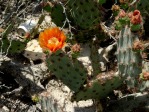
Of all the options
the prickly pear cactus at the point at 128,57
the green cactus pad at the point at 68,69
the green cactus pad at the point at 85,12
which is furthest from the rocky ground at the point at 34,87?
the green cactus pad at the point at 85,12

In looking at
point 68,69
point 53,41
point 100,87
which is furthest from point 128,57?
point 53,41

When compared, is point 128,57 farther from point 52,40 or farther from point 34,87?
point 34,87

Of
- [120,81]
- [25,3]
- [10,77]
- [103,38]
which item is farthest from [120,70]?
[25,3]

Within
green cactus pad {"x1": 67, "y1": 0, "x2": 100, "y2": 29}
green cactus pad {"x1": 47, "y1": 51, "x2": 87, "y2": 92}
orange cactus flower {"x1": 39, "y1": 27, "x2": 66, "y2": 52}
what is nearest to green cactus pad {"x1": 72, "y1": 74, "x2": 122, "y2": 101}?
green cactus pad {"x1": 47, "y1": 51, "x2": 87, "y2": 92}

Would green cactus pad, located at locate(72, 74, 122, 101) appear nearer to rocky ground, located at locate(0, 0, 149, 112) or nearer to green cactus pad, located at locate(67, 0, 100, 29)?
rocky ground, located at locate(0, 0, 149, 112)

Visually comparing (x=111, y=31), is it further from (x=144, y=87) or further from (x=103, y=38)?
(x=144, y=87)

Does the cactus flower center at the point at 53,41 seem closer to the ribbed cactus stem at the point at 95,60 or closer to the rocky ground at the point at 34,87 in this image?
the rocky ground at the point at 34,87
